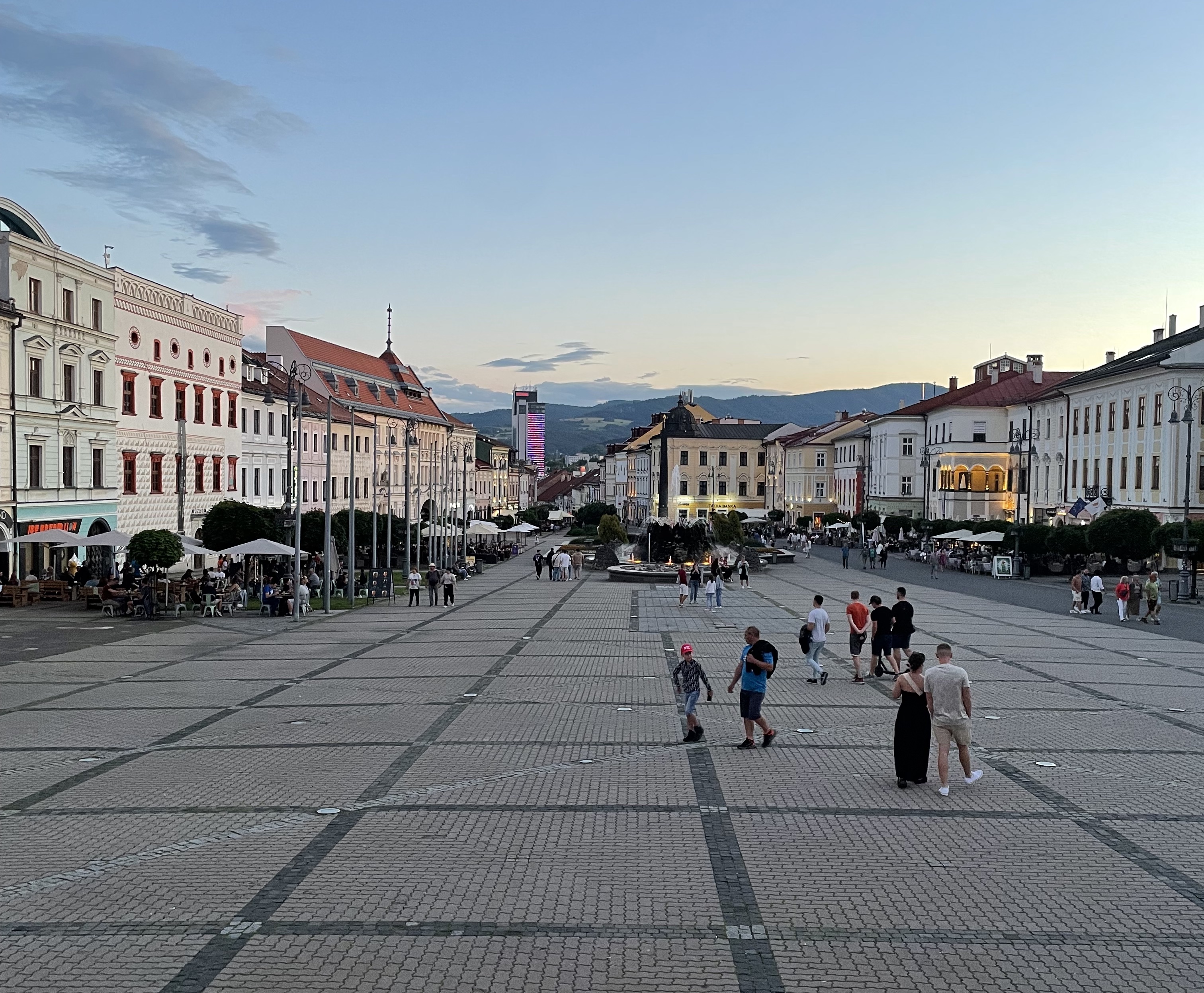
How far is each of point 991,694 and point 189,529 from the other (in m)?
43.3

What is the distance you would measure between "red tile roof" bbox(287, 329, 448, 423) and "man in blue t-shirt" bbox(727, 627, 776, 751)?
217 ft

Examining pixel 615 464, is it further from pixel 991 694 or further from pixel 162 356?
pixel 991 694

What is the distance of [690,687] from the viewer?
1396 cm

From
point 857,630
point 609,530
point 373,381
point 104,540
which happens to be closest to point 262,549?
point 104,540

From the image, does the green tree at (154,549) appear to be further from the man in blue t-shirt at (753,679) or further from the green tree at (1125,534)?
the green tree at (1125,534)

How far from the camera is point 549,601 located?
37.5 meters

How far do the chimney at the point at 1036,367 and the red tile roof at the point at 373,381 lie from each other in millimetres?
49242

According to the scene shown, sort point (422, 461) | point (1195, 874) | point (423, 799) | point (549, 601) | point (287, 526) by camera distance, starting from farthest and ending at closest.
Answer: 1. point (422, 461)
2. point (549, 601)
3. point (287, 526)
4. point (423, 799)
5. point (1195, 874)

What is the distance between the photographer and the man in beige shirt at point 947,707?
11.6 metres

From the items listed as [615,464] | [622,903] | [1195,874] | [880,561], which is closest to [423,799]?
[622,903]

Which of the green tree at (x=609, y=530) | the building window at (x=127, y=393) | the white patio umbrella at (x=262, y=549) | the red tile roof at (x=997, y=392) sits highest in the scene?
the red tile roof at (x=997, y=392)

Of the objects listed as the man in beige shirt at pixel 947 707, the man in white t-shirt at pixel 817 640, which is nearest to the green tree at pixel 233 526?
the man in white t-shirt at pixel 817 640

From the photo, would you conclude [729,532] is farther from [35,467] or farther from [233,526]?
[35,467]

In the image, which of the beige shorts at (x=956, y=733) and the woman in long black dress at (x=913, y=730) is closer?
the beige shorts at (x=956, y=733)
